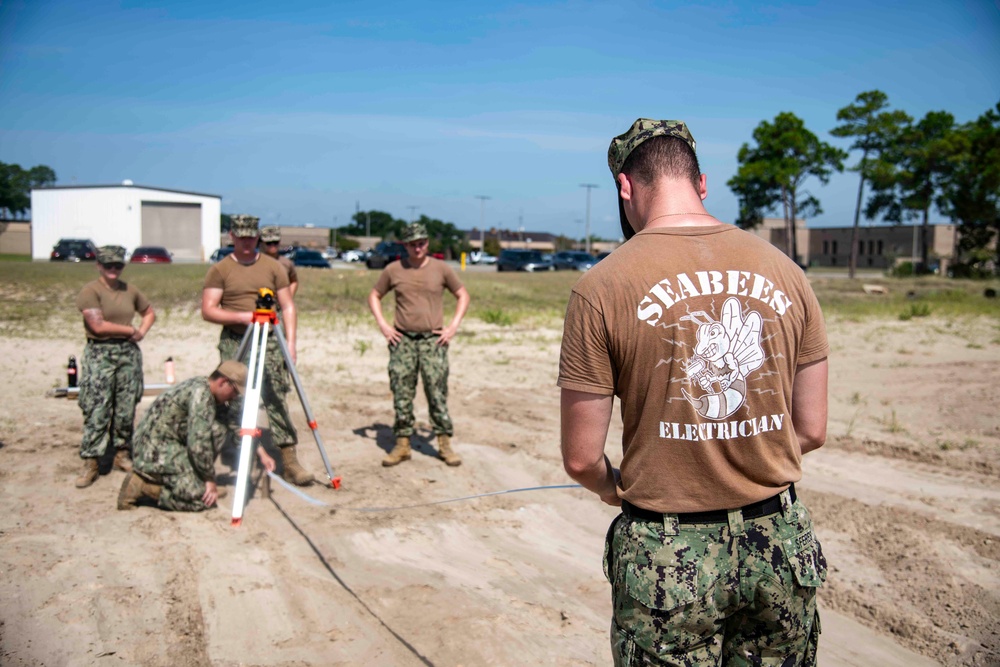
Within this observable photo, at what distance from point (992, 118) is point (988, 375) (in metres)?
35.6

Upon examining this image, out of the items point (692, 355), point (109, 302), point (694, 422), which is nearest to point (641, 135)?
point (692, 355)

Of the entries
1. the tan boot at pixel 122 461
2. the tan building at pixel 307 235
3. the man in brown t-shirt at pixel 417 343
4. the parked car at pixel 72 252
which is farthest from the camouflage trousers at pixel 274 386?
the tan building at pixel 307 235

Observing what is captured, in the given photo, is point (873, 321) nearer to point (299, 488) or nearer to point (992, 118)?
point (299, 488)

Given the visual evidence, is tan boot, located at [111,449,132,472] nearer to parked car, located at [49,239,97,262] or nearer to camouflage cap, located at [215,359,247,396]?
camouflage cap, located at [215,359,247,396]

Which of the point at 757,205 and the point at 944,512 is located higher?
the point at 757,205

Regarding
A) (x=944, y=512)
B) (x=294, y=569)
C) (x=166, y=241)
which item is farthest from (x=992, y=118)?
(x=166, y=241)

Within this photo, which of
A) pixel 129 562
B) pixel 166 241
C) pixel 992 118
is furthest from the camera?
pixel 166 241

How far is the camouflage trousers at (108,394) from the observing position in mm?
6066

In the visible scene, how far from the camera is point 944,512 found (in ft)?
18.6

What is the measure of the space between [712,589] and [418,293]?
509 centimetres

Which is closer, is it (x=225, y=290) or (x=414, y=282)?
(x=225, y=290)

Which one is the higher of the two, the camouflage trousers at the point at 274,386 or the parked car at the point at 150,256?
the parked car at the point at 150,256

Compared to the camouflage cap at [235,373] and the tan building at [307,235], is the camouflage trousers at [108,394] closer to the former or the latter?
the camouflage cap at [235,373]

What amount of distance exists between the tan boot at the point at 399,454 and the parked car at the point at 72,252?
35.3 meters
